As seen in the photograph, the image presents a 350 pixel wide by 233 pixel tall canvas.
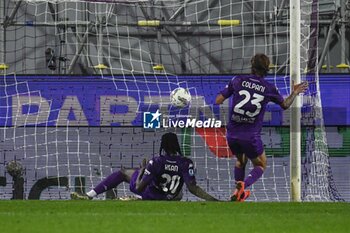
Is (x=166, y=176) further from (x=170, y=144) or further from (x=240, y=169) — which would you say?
(x=240, y=169)

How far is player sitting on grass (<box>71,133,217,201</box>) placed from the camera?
13516 millimetres

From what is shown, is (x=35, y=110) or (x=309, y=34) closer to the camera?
(x=309, y=34)

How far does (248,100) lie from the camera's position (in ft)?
42.7

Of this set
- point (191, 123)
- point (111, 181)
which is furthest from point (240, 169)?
point (191, 123)

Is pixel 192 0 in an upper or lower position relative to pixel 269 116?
upper

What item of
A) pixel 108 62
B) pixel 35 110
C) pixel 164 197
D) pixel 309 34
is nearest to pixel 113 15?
pixel 108 62

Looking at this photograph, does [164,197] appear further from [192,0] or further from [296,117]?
[192,0]

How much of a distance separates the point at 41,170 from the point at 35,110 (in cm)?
111

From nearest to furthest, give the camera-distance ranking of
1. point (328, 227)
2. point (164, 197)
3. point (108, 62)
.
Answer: point (328, 227) < point (164, 197) < point (108, 62)

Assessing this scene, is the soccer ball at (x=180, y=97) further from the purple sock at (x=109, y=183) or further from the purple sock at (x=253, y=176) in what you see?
the purple sock at (x=253, y=176)

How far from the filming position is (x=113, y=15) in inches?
734

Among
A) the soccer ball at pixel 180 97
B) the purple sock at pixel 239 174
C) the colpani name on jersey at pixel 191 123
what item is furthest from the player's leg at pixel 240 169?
the colpani name on jersey at pixel 191 123

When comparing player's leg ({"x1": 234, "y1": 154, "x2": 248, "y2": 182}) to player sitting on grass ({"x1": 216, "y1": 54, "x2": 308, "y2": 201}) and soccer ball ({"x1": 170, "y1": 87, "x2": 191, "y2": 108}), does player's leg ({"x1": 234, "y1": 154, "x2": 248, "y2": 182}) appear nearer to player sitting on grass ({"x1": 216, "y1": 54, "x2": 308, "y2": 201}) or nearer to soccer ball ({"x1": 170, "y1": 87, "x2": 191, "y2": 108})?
player sitting on grass ({"x1": 216, "y1": 54, "x2": 308, "y2": 201})

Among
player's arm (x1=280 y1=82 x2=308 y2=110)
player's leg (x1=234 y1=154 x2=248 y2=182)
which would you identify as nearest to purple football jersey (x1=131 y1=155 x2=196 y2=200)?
player's leg (x1=234 y1=154 x2=248 y2=182)
